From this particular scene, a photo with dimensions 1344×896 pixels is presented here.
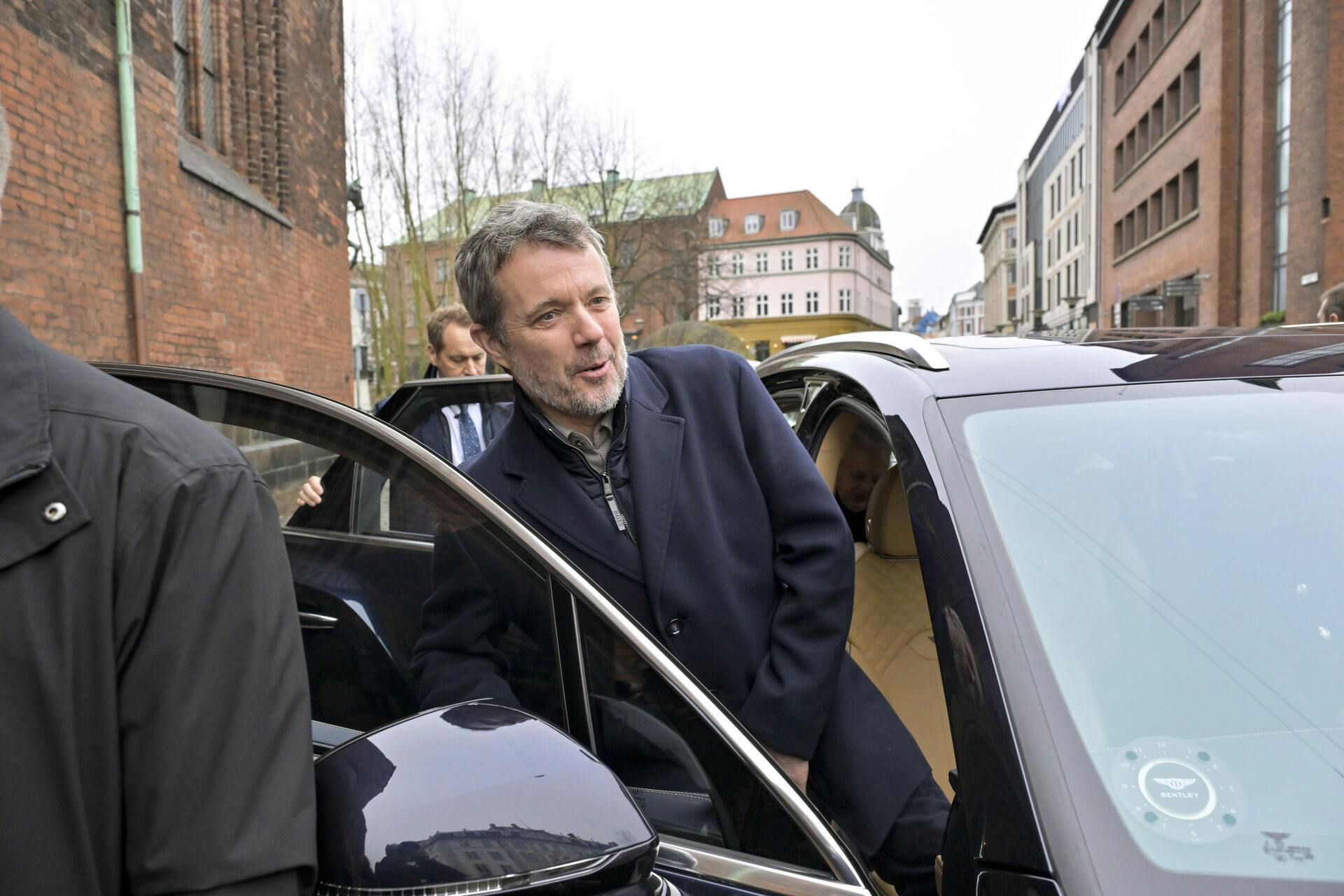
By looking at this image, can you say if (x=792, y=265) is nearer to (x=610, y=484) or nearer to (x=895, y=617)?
(x=895, y=617)

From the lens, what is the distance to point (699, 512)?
6.15 ft

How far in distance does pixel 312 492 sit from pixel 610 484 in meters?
0.59

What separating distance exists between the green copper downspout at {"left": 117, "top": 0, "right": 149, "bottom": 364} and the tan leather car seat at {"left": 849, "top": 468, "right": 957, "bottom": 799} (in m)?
6.16

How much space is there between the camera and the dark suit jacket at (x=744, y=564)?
1.76 meters

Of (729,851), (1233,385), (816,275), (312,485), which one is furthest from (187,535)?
(816,275)

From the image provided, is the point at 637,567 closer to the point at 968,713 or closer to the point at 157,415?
the point at 968,713

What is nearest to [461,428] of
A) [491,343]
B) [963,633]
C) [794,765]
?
[491,343]

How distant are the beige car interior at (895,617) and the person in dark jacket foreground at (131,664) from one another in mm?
1748

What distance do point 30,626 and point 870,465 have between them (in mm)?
2280

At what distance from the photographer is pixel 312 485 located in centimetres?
153

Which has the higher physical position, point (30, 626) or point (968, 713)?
point (30, 626)

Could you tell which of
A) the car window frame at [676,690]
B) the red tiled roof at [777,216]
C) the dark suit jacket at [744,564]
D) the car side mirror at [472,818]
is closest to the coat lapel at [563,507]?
the dark suit jacket at [744,564]

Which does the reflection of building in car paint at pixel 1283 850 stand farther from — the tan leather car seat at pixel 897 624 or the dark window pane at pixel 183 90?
the dark window pane at pixel 183 90

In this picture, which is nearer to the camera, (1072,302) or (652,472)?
(652,472)
